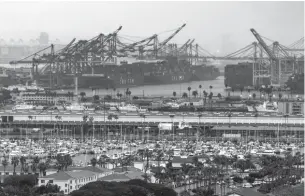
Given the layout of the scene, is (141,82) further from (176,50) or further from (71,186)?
(71,186)

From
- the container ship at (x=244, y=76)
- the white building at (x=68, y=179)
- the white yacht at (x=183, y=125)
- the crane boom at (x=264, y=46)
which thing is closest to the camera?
the white building at (x=68, y=179)

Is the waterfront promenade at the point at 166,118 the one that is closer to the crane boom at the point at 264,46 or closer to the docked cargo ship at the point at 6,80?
the docked cargo ship at the point at 6,80

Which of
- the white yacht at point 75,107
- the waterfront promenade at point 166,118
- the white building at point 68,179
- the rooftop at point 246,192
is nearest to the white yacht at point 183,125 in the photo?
the waterfront promenade at point 166,118

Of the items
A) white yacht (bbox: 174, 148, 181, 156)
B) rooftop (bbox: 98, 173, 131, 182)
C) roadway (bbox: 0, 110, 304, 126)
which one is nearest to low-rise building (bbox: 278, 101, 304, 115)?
roadway (bbox: 0, 110, 304, 126)

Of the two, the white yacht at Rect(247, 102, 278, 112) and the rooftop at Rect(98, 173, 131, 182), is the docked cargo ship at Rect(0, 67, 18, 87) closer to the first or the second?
the white yacht at Rect(247, 102, 278, 112)

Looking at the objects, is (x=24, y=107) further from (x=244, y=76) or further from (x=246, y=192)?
(x=244, y=76)

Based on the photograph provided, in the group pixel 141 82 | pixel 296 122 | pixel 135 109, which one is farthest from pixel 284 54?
pixel 296 122
